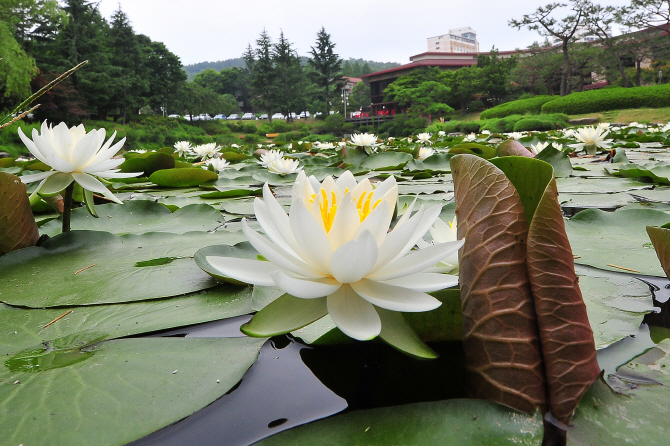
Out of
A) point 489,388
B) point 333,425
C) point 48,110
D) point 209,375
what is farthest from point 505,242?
point 48,110

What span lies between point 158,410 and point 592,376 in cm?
42

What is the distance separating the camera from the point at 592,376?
383 mm

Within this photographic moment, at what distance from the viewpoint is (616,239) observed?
96 centimetres

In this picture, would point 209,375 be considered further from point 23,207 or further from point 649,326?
point 23,207

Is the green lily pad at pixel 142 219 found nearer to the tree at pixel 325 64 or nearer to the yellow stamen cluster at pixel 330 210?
the yellow stamen cluster at pixel 330 210

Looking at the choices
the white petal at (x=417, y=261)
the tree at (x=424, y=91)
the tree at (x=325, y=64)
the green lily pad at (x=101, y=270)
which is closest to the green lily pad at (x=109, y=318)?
the green lily pad at (x=101, y=270)

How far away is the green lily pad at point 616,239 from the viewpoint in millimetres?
797

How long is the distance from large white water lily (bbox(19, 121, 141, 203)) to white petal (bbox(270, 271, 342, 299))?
0.76 m

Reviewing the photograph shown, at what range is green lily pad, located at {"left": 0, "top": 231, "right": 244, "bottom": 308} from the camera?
0.71m

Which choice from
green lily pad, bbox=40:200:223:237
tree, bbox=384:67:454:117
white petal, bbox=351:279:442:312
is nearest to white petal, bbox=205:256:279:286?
white petal, bbox=351:279:442:312

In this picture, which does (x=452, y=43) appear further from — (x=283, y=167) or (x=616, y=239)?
(x=616, y=239)

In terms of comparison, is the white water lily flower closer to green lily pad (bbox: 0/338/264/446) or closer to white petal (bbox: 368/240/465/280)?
white petal (bbox: 368/240/465/280)

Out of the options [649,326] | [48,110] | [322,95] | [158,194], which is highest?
[322,95]

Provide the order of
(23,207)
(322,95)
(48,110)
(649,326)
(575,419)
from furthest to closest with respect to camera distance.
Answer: (322,95) < (48,110) < (23,207) < (649,326) < (575,419)
